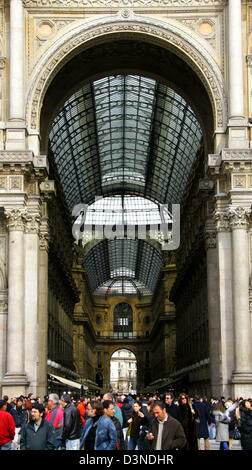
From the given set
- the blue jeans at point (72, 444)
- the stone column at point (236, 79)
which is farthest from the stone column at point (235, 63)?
the blue jeans at point (72, 444)

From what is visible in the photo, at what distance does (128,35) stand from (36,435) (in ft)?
111

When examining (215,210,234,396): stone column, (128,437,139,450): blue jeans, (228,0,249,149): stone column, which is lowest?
(128,437,139,450): blue jeans

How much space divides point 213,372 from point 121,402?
1414cm

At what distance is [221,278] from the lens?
4541cm

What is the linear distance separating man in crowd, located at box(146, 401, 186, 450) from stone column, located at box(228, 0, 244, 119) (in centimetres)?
3076

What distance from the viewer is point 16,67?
45.8m

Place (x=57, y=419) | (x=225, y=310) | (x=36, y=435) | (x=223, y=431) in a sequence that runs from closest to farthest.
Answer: (x=36, y=435) → (x=57, y=419) → (x=223, y=431) → (x=225, y=310)

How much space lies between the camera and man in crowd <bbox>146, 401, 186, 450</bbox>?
16.6 metres

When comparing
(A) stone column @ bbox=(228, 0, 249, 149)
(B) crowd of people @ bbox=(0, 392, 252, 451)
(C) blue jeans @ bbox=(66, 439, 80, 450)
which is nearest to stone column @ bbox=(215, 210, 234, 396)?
(A) stone column @ bbox=(228, 0, 249, 149)

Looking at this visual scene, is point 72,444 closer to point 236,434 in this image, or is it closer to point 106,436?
point 106,436

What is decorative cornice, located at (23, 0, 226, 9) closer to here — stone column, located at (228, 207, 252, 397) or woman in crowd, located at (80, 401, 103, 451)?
stone column, located at (228, 207, 252, 397)

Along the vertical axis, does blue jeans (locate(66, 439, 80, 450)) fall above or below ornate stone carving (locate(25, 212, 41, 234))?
below

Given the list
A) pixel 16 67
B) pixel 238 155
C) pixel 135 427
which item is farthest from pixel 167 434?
pixel 16 67
